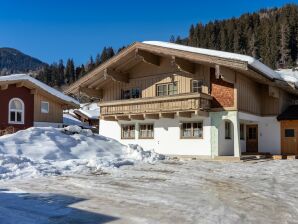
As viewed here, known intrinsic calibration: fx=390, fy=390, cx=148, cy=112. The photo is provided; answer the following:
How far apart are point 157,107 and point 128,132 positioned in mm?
4095

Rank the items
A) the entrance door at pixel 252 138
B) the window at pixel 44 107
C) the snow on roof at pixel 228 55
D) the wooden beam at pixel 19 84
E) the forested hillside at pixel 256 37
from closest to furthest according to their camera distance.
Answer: the snow on roof at pixel 228 55 < the entrance door at pixel 252 138 < the wooden beam at pixel 19 84 < the window at pixel 44 107 < the forested hillside at pixel 256 37

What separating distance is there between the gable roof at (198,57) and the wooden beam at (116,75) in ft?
1.11

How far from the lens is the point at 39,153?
51.0 ft

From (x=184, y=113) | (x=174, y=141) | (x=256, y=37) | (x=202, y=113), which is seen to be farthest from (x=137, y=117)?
(x=256, y=37)

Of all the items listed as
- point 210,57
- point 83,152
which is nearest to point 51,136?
point 83,152

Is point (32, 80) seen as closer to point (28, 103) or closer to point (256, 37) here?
point (28, 103)

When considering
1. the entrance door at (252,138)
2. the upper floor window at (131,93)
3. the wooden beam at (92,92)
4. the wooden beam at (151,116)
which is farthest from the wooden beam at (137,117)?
the entrance door at (252,138)

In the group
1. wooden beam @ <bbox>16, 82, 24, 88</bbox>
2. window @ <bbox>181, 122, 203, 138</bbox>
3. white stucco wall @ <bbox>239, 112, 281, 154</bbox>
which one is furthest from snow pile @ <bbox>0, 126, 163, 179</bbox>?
wooden beam @ <bbox>16, 82, 24, 88</bbox>

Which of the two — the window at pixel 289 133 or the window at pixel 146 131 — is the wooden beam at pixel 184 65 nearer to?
the window at pixel 146 131

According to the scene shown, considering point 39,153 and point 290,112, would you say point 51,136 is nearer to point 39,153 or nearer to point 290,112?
point 39,153

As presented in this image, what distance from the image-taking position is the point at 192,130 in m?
23.2

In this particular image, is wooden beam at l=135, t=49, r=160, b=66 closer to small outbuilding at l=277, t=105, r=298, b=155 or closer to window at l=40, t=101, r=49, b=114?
small outbuilding at l=277, t=105, r=298, b=155

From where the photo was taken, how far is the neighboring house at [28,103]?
26.0m

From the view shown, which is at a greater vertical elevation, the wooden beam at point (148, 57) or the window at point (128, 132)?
the wooden beam at point (148, 57)
